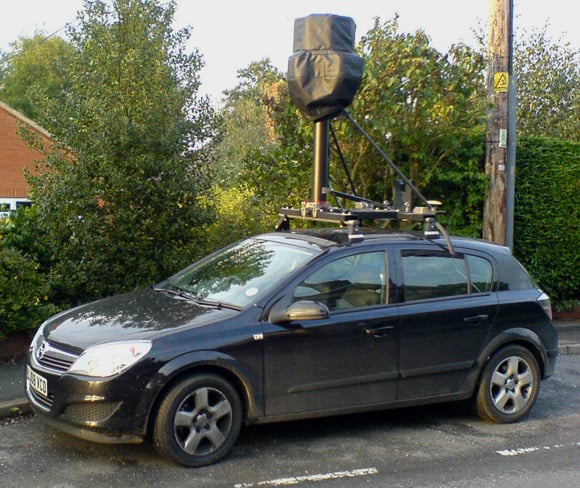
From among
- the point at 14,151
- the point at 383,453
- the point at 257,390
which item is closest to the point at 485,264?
the point at 383,453

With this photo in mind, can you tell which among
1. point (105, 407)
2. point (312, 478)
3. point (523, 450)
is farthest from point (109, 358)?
point (523, 450)

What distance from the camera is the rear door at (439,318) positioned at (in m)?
6.29

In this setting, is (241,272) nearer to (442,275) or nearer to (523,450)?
(442,275)

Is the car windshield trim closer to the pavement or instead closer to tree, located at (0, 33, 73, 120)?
the pavement

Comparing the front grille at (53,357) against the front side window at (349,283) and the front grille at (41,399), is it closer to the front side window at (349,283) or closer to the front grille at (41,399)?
the front grille at (41,399)

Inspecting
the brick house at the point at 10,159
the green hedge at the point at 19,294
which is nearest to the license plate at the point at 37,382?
the green hedge at the point at 19,294

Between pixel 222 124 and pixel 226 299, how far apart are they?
395 cm

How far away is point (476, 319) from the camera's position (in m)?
6.58

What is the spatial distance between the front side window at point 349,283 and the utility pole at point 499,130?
4401 mm

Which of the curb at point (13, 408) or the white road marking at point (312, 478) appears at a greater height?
the curb at point (13, 408)

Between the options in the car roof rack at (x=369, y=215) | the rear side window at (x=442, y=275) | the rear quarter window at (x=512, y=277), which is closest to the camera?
the rear side window at (x=442, y=275)

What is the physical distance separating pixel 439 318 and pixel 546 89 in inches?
444

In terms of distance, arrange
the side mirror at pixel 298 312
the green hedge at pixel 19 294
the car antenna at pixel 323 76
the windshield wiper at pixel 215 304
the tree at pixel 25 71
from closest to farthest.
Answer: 1. the side mirror at pixel 298 312
2. the windshield wiper at pixel 215 304
3. the green hedge at pixel 19 294
4. the car antenna at pixel 323 76
5. the tree at pixel 25 71

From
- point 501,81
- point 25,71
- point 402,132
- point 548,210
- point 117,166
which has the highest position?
point 25,71
